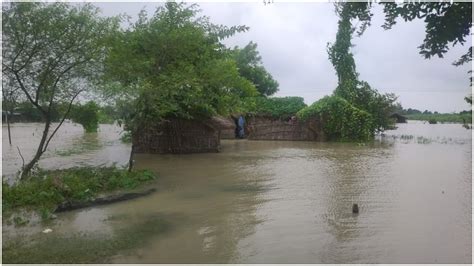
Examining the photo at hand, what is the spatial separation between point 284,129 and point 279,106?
1.91 m

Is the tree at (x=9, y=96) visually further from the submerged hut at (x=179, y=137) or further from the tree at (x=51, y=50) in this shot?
the submerged hut at (x=179, y=137)

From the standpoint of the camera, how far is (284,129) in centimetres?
2527

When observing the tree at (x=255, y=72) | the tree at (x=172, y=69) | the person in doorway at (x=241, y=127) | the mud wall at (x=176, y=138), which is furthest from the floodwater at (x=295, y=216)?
the tree at (x=255, y=72)

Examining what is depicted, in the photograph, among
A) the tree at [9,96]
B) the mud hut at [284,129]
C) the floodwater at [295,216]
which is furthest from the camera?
the mud hut at [284,129]

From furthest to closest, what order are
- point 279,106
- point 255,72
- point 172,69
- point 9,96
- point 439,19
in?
1. point 255,72
2. point 279,106
3. point 172,69
4. point 9,96
5. point 439,19

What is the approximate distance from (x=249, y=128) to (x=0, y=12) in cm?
1926

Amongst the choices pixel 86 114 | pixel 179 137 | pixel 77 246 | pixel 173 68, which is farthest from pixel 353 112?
pixel 77 246

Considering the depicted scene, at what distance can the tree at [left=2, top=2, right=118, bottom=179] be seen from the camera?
8789mm

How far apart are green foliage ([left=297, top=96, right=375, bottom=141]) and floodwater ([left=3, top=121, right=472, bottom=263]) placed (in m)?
10.7

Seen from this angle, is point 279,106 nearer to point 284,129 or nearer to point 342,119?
point 284,129

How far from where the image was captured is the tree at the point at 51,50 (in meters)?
8.79

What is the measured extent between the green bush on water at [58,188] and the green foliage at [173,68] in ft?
5.51

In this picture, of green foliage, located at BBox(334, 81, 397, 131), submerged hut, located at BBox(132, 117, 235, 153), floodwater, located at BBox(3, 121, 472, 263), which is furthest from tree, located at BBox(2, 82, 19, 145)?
green foliage, located at BBox(334, 81, 397, 131)

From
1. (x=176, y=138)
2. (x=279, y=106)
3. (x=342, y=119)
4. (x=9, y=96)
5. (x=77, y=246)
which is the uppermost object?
(x=279, y=106)
